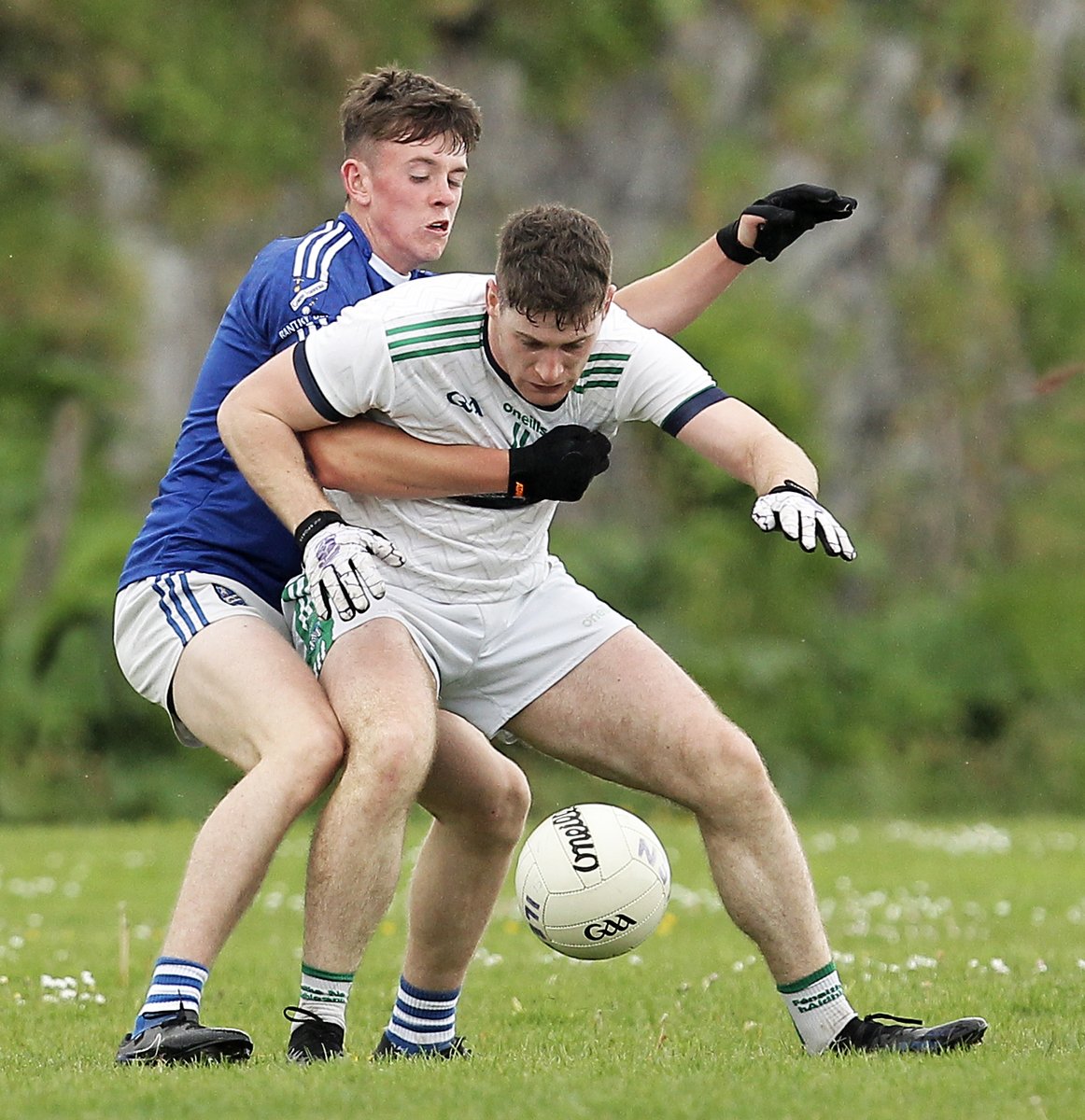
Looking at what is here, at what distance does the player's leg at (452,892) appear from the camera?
19.9 feet

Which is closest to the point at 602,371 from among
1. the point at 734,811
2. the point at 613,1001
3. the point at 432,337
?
the point at 432,337

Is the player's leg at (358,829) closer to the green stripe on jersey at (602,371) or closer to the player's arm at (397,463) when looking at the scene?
the player's arm at (397,463)

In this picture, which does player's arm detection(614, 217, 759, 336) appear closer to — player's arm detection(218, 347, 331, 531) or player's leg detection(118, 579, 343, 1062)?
player's arm detection(218, 347, 331, 531)

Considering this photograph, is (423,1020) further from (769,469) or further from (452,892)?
(769,469)

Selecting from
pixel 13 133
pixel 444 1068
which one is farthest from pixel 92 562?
pixel 444 1068

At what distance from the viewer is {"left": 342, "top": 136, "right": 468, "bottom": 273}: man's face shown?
6.34 metres

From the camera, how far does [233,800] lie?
215 inches

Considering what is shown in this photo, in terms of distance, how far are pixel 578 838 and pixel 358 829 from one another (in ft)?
2.95

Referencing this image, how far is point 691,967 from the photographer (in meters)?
8.59

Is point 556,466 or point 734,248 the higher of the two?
point 734,248

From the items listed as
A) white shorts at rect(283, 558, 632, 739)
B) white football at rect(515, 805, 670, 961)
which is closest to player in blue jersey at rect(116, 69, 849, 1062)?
white shorts at rect(283, 558, 632, 739)

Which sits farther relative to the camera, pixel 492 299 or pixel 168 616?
pixel 168 616

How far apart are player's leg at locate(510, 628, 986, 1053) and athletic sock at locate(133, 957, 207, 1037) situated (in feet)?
4.38

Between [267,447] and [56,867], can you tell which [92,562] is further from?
[267,447]
